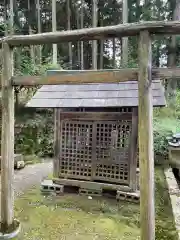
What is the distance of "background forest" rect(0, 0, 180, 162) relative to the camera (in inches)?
388

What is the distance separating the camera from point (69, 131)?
6020mm

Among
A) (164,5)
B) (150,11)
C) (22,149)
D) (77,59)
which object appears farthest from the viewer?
(77,59)

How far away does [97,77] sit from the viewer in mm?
3346

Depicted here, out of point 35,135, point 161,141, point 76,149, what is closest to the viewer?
point 76,149

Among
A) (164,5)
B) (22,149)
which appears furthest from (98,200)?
(164,5)

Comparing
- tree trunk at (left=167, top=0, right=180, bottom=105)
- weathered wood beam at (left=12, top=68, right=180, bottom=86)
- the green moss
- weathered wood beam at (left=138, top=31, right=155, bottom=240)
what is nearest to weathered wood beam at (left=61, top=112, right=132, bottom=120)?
the green moss

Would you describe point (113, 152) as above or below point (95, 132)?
below

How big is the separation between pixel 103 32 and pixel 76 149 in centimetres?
345

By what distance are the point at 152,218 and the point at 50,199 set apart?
3.07 m

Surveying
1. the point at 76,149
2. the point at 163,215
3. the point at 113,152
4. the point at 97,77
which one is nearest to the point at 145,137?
the point at 97,77

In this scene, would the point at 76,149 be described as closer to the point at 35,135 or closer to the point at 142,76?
the point at 142,76

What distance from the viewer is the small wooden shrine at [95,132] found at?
5.54 meters

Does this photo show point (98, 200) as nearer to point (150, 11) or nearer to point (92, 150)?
point (92, 150)

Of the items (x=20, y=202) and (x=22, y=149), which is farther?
(x=22, y=149)
